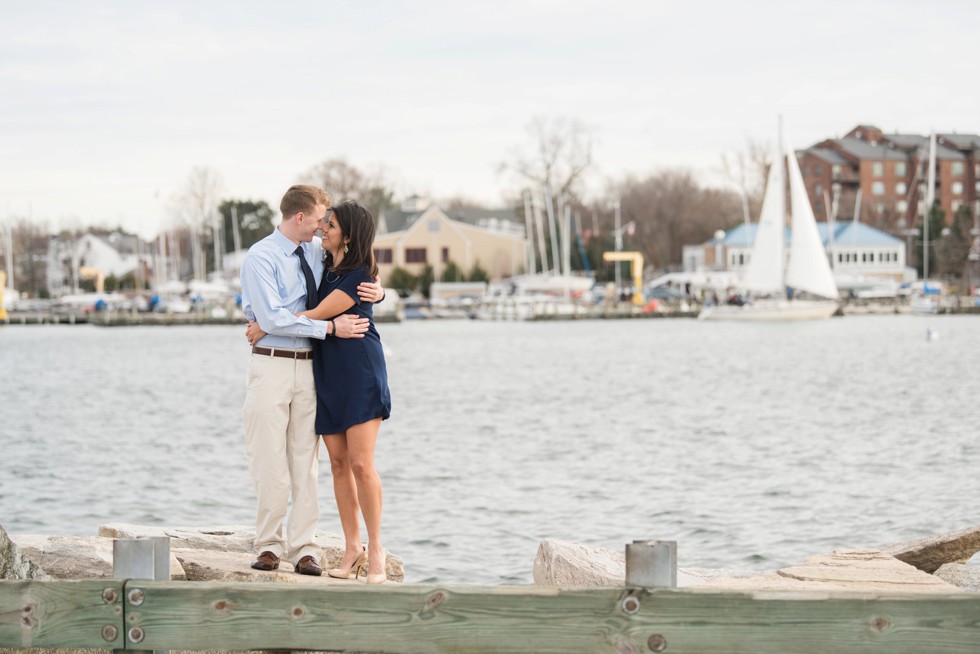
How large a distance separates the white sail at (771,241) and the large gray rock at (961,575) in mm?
71399

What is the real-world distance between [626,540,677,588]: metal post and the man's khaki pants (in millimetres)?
2868

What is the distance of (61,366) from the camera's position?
58719 mm

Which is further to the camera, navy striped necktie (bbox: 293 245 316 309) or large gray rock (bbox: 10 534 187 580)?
large gray rock (bbox: 10 534 187 580)

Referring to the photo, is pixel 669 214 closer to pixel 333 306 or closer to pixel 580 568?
pixel 580 568

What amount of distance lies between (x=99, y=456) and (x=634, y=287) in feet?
282

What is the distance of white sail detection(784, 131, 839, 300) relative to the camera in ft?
259

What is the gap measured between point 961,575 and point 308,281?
485 cm

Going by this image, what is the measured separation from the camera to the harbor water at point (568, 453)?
16.2 metres

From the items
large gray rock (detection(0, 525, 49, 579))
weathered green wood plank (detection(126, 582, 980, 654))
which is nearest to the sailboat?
large gray rock (detection(0, 525, 49, 579))

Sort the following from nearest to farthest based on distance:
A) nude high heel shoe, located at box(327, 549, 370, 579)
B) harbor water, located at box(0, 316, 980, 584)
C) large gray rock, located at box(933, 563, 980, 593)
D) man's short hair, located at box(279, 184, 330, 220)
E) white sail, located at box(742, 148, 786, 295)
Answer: man's short hair, located at box(279, 184, 330, 220) → nude high heel shoe, located at box(327, 549, 370, 579) → large gray rock, located at box(933, 563, 980, 593) → harbor water, located at box(0, 316, 980, 584) → white sail, located at box(742, 148, 786, 295)

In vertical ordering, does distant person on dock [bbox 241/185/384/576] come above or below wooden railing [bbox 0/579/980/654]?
above

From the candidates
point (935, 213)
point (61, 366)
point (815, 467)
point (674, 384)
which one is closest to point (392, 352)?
point (61, 366)

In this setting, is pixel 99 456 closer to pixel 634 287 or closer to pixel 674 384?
pixel 674 384

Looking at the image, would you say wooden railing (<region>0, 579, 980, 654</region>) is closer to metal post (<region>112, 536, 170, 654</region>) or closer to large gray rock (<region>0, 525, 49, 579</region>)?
metal post (<region>112, 536, 170, 654</region>)
